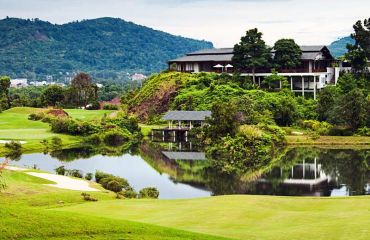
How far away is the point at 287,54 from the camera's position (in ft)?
263

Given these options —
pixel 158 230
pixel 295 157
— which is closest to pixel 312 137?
pixel 295 157

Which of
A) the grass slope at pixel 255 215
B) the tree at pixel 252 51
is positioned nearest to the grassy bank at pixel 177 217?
the grass slope at pixel 255 215

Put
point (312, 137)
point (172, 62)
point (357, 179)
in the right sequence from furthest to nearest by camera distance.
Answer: point (172, 62) < point (312, 137) < point (357, 179)

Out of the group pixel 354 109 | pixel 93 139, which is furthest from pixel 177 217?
pixel 93 139

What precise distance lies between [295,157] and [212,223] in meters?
33.1

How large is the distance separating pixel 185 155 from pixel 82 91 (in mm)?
53808

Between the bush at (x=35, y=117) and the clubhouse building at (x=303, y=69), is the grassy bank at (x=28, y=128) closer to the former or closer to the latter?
the bush at (x=35, y=117)

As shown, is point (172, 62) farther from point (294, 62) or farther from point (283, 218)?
point (283, 218)

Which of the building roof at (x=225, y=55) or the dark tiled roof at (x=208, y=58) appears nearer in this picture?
the building roof at (x=225, y=55)

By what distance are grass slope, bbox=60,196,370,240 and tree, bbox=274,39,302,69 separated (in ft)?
176

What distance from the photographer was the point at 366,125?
6259 centimetres

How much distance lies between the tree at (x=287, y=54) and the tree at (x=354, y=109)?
59.6ft

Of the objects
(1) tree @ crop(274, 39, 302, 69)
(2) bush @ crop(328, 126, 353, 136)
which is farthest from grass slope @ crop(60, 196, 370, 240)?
(1) tree @ crop(274, 39, 302, 69)

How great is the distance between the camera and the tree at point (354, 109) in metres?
60.8
